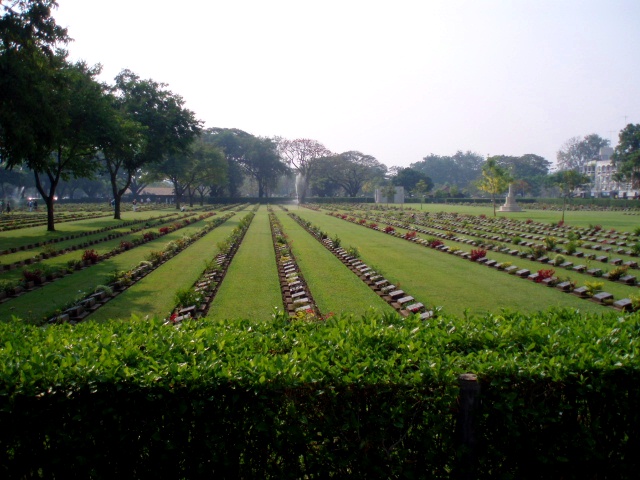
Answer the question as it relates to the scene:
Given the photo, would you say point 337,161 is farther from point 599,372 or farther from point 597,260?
point 599,372

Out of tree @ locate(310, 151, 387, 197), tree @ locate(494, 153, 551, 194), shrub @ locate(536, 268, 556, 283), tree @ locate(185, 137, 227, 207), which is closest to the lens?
shrub @ locate(536, 268, 556, 283)

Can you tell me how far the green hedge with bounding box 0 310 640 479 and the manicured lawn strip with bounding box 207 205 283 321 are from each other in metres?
3.00

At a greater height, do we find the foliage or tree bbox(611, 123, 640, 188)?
tree bbox(611, 123, 640, 188)

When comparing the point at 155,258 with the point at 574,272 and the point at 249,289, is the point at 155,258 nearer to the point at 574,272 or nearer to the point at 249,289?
the point at 249,289

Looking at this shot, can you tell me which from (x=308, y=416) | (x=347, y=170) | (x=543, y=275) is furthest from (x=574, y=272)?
(x=347, y=170)

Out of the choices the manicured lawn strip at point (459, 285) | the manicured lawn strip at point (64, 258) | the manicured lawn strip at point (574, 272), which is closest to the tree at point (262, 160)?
the manicured lawn strip at point (64, 258)

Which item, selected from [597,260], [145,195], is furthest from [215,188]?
[597,260]

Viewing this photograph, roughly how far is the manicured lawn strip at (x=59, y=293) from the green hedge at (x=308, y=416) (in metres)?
5.71

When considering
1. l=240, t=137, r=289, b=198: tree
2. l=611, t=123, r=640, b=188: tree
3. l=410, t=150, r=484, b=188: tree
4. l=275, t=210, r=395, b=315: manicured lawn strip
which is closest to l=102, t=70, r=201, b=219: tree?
l=275, t=210, r=395, b=315: manicured lawn strip

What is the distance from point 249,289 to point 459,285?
5.06m

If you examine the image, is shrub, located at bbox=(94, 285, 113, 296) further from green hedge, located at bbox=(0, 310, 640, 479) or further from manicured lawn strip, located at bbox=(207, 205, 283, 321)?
green hedge, located at bbox=(0, 310, 640, 479)

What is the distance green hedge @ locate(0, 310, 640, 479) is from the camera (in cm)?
300

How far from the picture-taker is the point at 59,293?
1106 cm

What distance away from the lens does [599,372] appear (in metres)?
3.22
